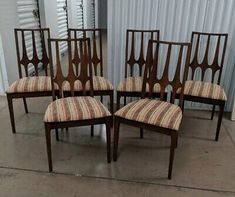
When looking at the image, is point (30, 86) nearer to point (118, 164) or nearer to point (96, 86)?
point (96, 86)

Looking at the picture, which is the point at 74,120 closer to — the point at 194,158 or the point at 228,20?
the point at 194,158

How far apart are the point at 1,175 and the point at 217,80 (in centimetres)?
235

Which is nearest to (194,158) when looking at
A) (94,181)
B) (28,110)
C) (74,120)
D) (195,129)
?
(195,129)

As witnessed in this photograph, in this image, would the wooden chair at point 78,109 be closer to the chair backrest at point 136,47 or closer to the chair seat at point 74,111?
the chair seat at point 74,111

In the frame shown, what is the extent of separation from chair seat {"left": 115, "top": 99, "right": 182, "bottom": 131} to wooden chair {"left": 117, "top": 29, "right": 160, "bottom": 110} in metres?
0.40

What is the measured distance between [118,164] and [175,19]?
5.45 ft

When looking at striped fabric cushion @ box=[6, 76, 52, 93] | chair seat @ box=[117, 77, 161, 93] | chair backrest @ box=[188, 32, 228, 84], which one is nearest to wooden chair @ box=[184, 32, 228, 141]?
chair backrest @ box=[188, 32, 228, 84]

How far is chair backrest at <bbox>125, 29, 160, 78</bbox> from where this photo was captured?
2.66m

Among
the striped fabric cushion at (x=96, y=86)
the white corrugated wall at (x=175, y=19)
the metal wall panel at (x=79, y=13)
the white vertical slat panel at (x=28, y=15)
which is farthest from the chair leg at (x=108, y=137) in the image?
the metal wall panel at (x=79, y=13)

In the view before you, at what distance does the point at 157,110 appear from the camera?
1.94 meters

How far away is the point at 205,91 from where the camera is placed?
7.76 feet

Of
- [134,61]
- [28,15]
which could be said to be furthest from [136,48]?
[28,15]

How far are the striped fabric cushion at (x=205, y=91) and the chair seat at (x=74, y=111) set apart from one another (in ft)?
3.03

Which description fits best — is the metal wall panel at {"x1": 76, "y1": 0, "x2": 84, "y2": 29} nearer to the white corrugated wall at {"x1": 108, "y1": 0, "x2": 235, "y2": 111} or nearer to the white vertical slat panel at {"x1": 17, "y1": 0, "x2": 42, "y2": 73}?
the white vertical slat panel at {"x1": 17, "y1": 0, "x2": 42, "y2": 73}
